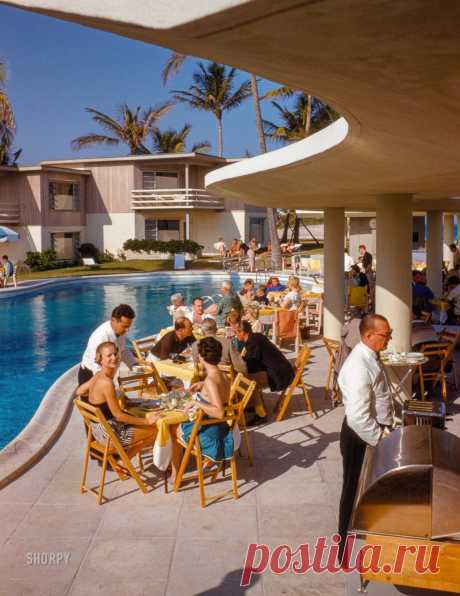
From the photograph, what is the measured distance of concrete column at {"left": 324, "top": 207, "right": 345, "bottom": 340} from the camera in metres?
14.0

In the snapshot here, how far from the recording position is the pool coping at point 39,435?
6.53 metres

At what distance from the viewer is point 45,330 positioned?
1852cm

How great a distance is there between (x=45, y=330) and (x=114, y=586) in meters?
14.8

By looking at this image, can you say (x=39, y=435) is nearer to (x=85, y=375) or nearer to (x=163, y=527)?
(x=85, y=375)

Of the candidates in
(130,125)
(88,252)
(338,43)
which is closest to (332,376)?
(338,43)

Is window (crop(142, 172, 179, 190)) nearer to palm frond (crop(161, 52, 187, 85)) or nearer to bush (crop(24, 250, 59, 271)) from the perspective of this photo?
palm frond (crop(161, 52, 187, 85))

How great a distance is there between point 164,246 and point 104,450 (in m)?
34.8

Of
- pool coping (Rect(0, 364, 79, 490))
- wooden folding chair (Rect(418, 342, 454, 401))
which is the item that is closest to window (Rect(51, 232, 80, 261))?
pool coping (Rect(0, 364, 79, 490))

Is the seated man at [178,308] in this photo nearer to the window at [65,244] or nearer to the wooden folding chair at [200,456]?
→ the wooden folding chair at [200,456]

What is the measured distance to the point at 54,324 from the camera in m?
19.6

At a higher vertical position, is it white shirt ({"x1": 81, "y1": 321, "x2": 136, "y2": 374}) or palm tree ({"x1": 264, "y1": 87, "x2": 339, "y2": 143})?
palm tree ({"x1": 264, "y1": 87, "x2": 339, "y2": 143})

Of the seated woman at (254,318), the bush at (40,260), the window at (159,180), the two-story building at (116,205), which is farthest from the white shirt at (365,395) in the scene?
the window at (159,180)

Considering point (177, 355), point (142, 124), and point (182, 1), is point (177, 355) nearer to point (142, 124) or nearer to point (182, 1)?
point (182, 1)

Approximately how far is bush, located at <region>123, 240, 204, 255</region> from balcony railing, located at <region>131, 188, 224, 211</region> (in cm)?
222
